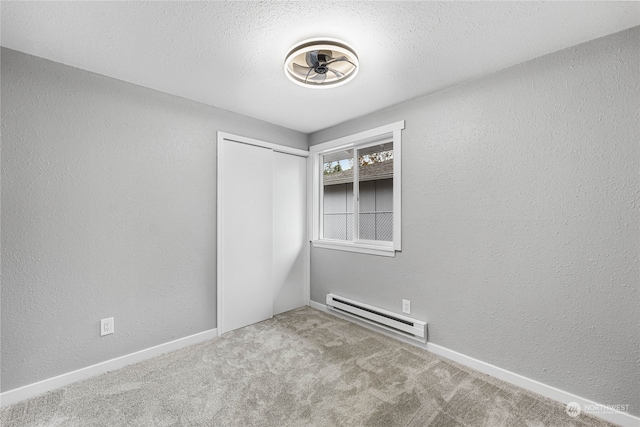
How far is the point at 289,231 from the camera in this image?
3596mm

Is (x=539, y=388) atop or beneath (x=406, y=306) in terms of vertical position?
beneath

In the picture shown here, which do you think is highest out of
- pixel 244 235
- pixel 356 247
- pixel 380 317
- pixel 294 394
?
pixel 244 235

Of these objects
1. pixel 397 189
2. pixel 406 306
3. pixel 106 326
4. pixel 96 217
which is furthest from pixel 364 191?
pixel 106 326

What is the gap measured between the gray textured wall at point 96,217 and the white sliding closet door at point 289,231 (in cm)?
83

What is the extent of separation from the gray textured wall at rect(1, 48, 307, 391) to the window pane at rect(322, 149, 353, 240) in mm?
1544

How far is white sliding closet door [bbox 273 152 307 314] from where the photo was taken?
3.47 metres

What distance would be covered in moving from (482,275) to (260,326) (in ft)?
7.36

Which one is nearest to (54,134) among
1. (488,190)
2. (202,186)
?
(202,186)

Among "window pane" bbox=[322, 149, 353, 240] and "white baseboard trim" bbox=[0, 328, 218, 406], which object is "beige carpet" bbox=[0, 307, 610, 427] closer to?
"white baseboard trim" bbox=[0, 328, 218, 406]

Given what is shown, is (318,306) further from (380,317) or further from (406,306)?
(406,306)

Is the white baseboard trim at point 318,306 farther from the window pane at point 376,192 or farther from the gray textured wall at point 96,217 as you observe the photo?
the gray textured wall at point 96,217

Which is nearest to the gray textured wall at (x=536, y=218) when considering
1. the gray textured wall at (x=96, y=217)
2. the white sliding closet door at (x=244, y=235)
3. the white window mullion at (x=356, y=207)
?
the white window mullion at (x=356, y=207)

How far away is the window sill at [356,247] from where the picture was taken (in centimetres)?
287

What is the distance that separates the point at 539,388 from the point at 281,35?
287 cm
